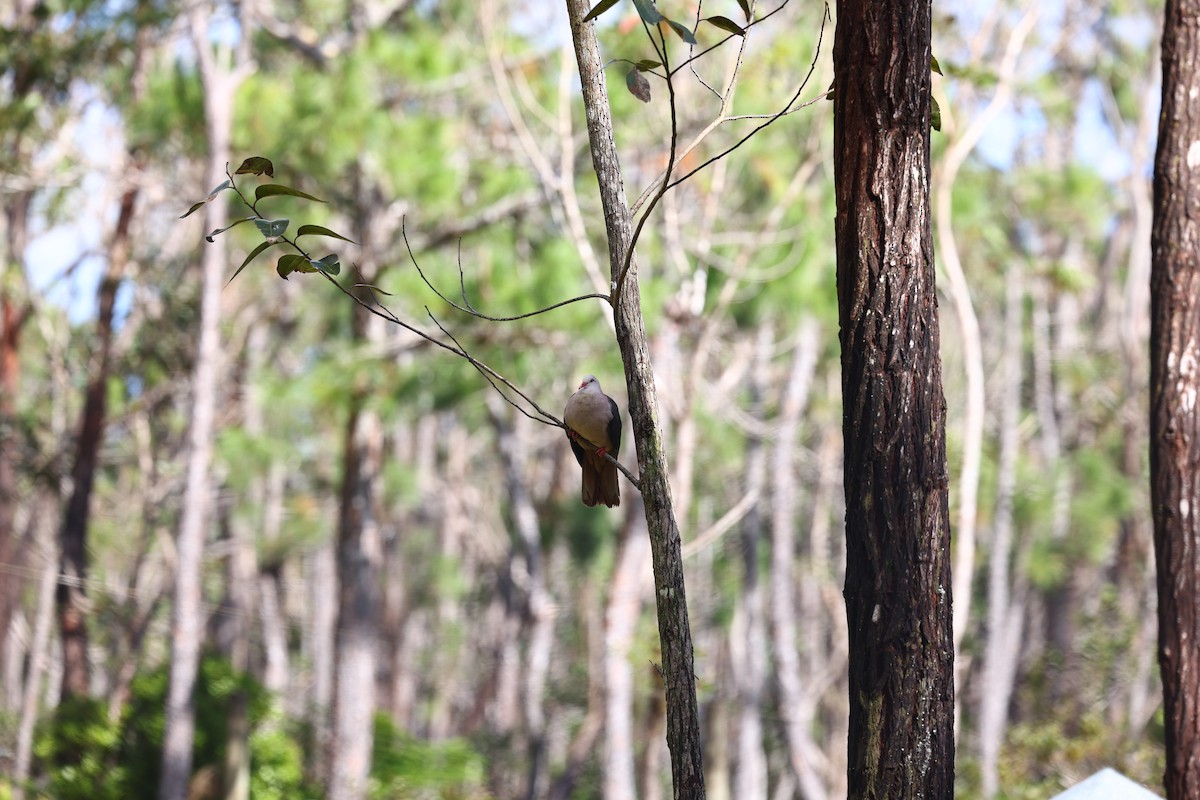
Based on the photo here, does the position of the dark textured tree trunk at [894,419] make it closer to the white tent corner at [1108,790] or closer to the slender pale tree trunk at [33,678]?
the white tent corner at [1108,790]

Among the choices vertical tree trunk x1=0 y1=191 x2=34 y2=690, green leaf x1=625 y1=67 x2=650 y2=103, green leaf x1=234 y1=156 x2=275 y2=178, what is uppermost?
vertical tree trunk x1=0 y1=191 x2=34 y2=690

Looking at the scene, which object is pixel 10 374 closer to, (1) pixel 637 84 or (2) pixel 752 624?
(2) pixel 752 624

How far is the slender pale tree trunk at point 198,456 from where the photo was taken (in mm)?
9359

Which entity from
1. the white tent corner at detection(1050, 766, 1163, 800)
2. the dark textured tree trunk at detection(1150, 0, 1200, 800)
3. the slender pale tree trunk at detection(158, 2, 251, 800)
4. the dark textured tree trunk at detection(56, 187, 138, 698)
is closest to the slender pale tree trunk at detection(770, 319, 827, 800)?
the slender pale tree trunk at detection(158, 2, 251, 800)

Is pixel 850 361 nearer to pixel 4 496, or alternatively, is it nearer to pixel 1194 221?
pixel 1194 221

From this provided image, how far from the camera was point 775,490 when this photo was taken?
15.9 m

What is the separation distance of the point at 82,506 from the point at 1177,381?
31.7ft

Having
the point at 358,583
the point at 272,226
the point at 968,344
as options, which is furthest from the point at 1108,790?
the point at 358,583

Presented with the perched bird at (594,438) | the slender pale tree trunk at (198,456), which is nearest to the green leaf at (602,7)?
the perched bird at (594,438)

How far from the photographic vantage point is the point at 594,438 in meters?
3.49

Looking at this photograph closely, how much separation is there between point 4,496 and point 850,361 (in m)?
10.3

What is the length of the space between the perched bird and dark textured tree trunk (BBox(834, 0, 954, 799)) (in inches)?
32.6

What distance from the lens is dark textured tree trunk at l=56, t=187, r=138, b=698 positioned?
37.3 feet

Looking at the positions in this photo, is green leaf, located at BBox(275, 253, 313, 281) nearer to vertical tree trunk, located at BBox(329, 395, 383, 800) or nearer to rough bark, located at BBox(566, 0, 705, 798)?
rough bark, located at BBox(566, 0, 705, 798)
